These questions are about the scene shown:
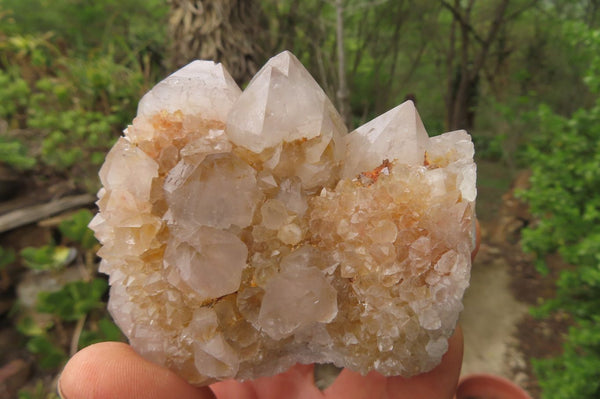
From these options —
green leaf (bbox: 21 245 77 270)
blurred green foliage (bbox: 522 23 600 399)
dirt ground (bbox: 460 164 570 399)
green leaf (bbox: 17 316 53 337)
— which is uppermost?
blurred green foliage (bbox: 522 23 600 399)

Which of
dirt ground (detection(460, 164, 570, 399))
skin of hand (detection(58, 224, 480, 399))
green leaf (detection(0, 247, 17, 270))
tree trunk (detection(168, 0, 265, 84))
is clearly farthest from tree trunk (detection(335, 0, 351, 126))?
green leaf (detection(0, 247, 17, 270))

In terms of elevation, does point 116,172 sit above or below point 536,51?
above

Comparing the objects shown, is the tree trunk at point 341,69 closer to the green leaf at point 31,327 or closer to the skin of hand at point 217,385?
the skin of hand at point 217,385

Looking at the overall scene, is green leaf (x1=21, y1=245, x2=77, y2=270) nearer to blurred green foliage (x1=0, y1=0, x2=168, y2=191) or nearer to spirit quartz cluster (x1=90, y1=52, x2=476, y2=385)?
blurred green foliage (x1=0, y1=0, x2=168, y2=191)

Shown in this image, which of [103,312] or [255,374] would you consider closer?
[255,374]

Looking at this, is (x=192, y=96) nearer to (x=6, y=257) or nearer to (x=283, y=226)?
(x=283, y=226)

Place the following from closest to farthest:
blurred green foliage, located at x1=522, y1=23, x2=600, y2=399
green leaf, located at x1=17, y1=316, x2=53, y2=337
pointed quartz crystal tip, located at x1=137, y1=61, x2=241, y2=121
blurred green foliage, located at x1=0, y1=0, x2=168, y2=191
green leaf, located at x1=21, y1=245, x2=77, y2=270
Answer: pointed quartz crystal tip, located at x1=137, y1=61, x2=241, y2=121 → blurred green foliage, located at x1=522, y1=23, x2=600, y2=399 → green leaf, located at x1=21, y1=245, x2=77, y2=270 → green leaf, located at x1=17, y1=316, x2=53, y2=337 → blurred green foliage, located at x1=0, y1=0, x2=168, y2=191

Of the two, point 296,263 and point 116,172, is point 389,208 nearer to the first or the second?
point 296,263

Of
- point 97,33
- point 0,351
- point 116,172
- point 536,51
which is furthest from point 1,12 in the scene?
point 536,51
